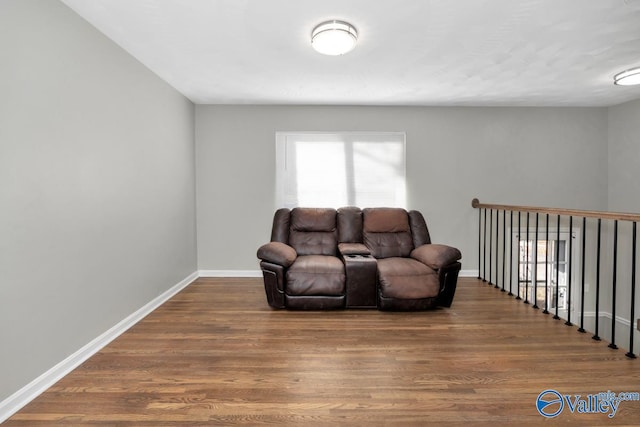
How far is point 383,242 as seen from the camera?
3.91 meters

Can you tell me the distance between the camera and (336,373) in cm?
207

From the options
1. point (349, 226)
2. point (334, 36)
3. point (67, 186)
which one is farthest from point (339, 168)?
point (67, 186)

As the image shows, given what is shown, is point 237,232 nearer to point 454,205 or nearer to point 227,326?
point 227,326

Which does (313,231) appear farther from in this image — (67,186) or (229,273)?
(67,186)

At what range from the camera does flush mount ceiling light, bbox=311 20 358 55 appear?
232cm

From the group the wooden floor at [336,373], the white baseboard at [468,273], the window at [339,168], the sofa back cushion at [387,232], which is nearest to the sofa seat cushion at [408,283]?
the wooden floor at [336,373]

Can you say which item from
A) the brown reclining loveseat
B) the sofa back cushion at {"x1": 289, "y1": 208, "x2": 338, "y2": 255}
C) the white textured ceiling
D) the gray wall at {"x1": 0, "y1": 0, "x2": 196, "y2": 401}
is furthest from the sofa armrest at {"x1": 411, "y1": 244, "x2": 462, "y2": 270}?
the gray wall at {"x1": 0, "y1": 0, "x2": 196, "y2": 401}

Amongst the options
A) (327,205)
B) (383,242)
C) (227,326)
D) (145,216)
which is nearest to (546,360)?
(383,242)

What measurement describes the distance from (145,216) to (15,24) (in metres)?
1.75

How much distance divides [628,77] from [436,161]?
2066mm

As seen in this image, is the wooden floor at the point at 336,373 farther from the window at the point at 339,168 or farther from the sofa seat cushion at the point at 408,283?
the window at the point at 339,168

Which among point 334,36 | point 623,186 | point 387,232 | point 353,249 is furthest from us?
point 623,186

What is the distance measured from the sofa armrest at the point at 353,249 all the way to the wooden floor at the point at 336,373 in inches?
27.3

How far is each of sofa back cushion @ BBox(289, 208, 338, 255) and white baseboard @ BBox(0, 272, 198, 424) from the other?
168cm
